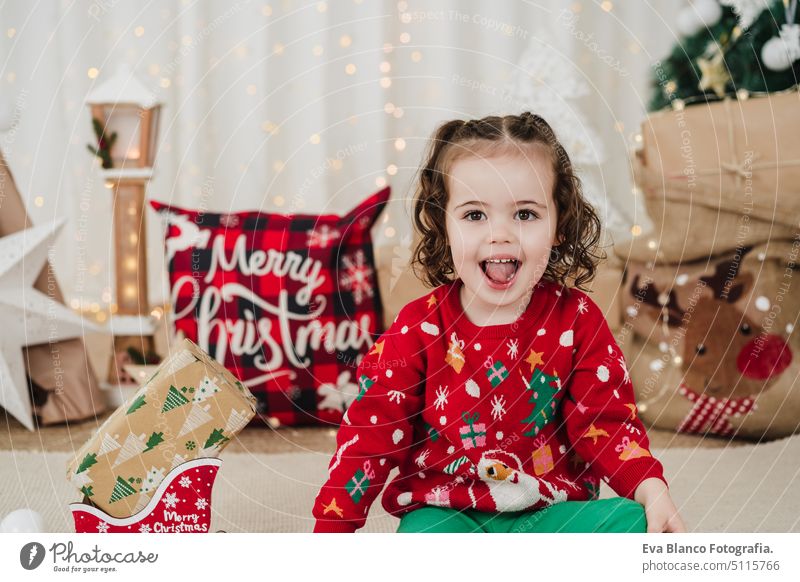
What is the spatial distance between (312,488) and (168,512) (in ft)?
0.97

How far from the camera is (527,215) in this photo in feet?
2.48

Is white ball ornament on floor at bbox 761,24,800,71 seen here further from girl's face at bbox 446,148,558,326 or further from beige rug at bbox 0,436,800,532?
girl's face at bbox 446,148,558,326

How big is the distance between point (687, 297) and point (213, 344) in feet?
2.29

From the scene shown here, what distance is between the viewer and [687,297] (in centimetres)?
128

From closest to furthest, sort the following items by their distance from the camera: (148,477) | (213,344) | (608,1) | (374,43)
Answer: (148,477), (213,344), (374,43), (608,1)

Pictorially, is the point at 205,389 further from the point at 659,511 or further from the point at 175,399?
the point at 659,511

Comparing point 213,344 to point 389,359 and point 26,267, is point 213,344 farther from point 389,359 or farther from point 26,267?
point 389,359

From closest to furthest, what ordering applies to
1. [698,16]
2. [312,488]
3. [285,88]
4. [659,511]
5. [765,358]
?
[659,511], [312,488], [765,358], [698,16], [285,88]

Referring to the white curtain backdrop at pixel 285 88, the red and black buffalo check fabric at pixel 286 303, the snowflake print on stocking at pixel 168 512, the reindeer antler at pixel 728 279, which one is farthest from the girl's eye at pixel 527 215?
the white curtain backdrop at pixel 285 88

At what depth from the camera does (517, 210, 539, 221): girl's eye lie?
0.75 m

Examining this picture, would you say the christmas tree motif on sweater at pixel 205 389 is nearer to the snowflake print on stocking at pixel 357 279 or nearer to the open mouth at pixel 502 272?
the open mouth at pixel 502 272

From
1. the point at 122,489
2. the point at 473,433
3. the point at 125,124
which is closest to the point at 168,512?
the point at 122,489

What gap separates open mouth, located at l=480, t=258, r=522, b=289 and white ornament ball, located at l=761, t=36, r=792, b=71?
851 mm

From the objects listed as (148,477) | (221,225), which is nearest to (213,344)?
(221,225)
